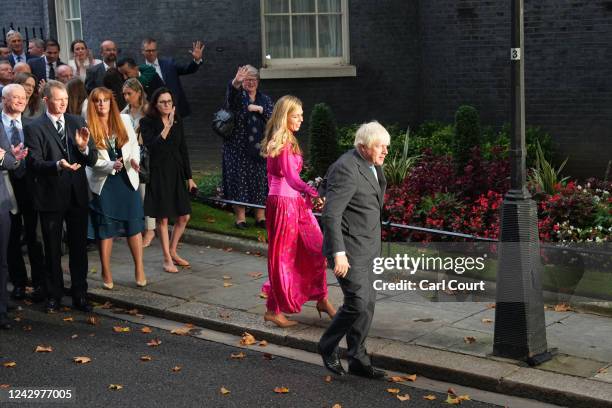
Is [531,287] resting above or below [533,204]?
below

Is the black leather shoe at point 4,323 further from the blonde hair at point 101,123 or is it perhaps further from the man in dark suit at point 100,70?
the man in dark suit at point 100,70

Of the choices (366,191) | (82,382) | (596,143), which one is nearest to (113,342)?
(82,382)

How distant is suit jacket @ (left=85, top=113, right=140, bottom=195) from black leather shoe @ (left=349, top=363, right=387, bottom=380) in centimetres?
331

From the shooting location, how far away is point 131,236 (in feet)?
31.7

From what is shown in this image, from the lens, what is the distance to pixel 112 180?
9547 millimetres

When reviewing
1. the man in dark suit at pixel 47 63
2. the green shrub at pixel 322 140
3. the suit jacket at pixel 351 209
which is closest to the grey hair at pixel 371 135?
the suit jacket at pixel 351 209

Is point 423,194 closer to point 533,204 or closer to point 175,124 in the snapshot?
point 175,124

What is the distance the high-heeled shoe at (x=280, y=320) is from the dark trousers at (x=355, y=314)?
3.53 feet

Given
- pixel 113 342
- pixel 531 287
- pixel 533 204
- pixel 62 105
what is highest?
pixel 62 105

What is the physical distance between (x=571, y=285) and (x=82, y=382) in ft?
14.5

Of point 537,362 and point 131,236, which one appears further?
point 131,236

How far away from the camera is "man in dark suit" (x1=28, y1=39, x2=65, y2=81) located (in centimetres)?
1370

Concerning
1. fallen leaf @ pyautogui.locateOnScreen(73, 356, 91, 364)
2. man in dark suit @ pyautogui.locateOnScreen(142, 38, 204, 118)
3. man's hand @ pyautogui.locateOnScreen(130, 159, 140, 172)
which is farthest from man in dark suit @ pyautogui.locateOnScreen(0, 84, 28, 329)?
man in dark suit @ pyautogui.locateOnScreen(142, 38, 204, 118)

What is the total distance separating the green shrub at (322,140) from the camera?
43.8 feet
